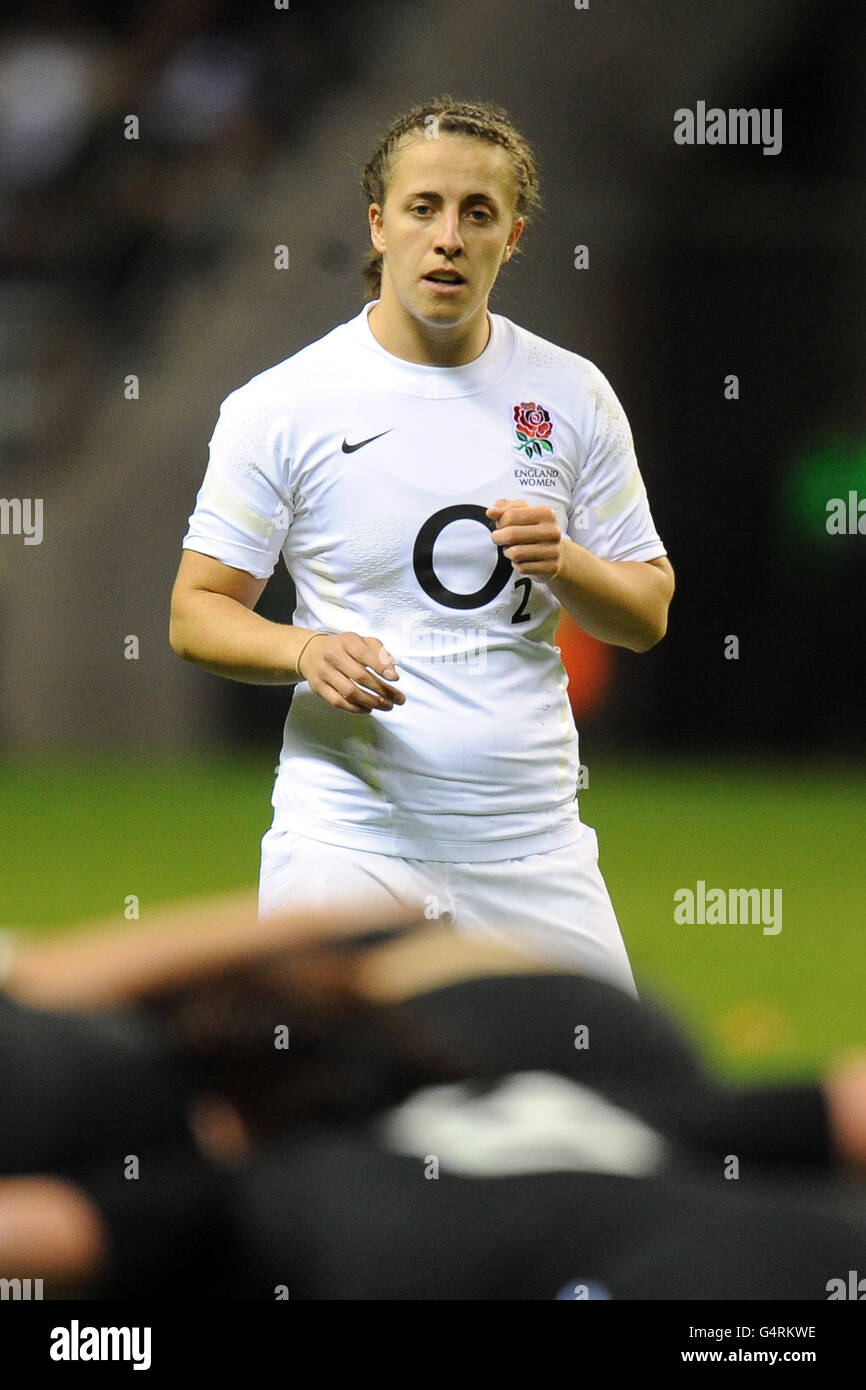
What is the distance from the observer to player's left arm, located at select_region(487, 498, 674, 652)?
160 cm

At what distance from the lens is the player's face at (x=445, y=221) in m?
1.69

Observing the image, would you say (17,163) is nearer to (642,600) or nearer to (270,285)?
(270,285)

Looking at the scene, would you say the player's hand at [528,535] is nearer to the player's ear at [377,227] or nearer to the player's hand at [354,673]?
the player's hand at [354,673]

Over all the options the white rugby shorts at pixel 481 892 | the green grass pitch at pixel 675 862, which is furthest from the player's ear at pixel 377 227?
the green grass pitch at pixel 675 862

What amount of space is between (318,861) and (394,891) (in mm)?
92

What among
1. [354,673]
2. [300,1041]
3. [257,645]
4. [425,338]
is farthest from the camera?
[425,338]

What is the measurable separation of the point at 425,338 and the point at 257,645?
40 centimetres

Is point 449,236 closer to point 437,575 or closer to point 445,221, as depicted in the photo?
point 445,221

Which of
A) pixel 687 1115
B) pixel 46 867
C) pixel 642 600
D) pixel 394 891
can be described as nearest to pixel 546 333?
pixel 642 600

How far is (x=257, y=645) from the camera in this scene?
167 centimetres

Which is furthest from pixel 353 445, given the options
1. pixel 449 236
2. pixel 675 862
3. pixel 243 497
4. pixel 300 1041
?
pixel 675 862

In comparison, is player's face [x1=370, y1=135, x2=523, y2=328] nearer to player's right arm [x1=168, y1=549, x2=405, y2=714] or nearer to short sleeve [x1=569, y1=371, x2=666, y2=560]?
short sleeve [x1=569, y1=371, x2=666, y2=560]

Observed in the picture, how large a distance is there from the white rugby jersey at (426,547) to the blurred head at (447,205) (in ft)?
0.31

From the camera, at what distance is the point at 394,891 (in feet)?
5.88
